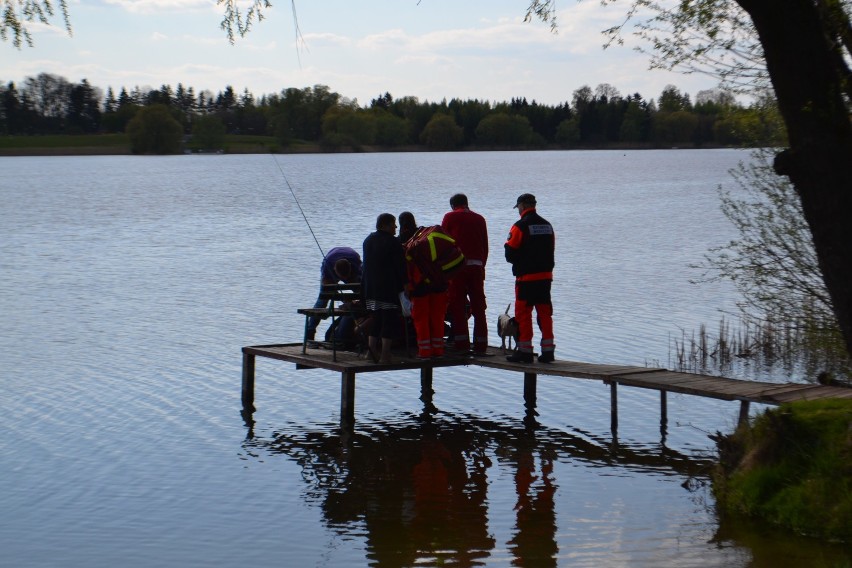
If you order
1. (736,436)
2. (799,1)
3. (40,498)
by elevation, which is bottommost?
(40,498)

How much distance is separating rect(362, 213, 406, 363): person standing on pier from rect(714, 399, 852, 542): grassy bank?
4.34 meters

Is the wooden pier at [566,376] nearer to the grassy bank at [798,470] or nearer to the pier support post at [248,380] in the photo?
the pier support post at [248,380]

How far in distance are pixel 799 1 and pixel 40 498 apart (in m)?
8.00

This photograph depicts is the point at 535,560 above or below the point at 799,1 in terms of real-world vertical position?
below

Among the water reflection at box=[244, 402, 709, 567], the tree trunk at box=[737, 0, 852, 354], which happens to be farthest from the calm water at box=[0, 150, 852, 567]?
the tree trunk at box=[737, 0, 852, 354]

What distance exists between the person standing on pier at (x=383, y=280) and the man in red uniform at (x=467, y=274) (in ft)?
Result: 2.82

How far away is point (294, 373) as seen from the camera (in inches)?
659

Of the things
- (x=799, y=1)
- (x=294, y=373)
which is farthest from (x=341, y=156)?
(x=799, y=1)

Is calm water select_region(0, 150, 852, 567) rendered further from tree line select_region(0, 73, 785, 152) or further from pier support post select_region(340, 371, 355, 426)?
tree line select_region(0, 73, 785, 152)

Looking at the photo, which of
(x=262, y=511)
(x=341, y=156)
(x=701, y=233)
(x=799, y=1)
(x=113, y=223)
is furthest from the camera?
(x=341, y=156)

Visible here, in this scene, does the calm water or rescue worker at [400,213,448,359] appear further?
rescue worker at [400,213,448,359]

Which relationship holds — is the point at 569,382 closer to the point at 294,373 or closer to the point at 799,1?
the point at 294,373

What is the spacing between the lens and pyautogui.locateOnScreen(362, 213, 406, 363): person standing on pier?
11984 mm

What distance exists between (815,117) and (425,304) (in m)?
6.90
